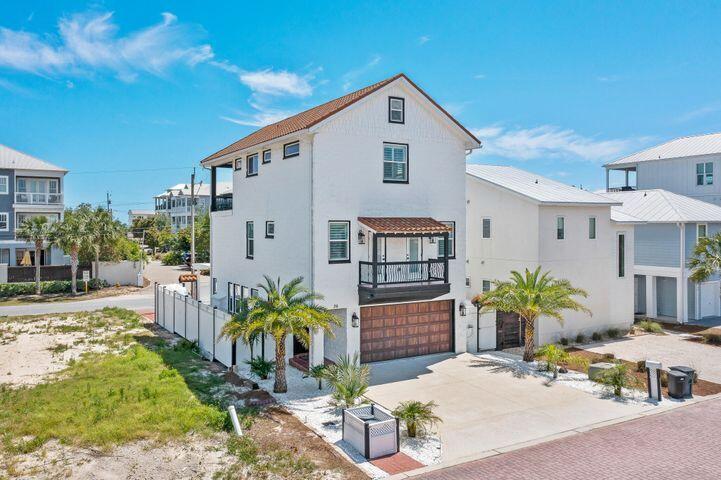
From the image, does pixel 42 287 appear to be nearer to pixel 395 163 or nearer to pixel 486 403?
pixel 395 163

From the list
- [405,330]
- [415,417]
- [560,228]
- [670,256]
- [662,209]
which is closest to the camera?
[415,417]

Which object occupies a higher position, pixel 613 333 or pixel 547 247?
pixel 547 247

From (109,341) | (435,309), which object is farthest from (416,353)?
(109,341)

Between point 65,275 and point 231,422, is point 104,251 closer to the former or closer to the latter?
point 65,275

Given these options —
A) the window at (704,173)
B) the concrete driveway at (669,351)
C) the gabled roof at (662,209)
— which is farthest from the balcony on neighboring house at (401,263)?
the window at (704,173)

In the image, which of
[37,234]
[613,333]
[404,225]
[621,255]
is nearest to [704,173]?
[621,255]

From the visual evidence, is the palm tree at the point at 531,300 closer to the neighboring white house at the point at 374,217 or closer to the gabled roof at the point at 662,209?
the neighboring white house at the point at 374,217
